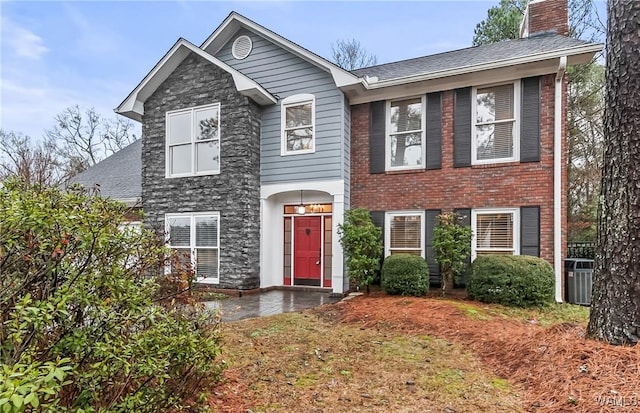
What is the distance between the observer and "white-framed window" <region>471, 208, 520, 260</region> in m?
8.36

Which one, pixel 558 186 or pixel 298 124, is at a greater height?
pixel 298 124

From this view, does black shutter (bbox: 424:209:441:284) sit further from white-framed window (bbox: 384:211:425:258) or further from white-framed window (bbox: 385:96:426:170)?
white-framed window (bbox: 385:96:426:170)

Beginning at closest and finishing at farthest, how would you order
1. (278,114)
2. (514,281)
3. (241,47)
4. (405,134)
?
(514,281), (405,134), (278,114), (241,47)

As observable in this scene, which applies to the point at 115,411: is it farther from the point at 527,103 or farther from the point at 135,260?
the point at 527,103

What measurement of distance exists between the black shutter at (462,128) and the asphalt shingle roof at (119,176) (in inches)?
387

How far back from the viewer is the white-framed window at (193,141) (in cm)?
990

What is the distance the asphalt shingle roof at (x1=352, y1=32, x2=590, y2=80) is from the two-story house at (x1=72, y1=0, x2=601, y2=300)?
3.8 inches

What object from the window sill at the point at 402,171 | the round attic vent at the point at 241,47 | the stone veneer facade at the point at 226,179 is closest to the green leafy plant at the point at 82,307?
the stone veneer facade at the point at 226,179

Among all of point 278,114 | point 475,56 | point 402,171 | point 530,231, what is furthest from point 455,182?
point 278,114

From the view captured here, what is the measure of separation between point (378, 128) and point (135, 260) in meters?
7.88

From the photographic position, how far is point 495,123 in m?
8.60

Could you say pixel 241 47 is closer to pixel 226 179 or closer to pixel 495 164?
pixel 226 179

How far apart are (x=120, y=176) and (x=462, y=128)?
1263 centimetres

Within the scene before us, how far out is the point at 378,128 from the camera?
9.60 m
